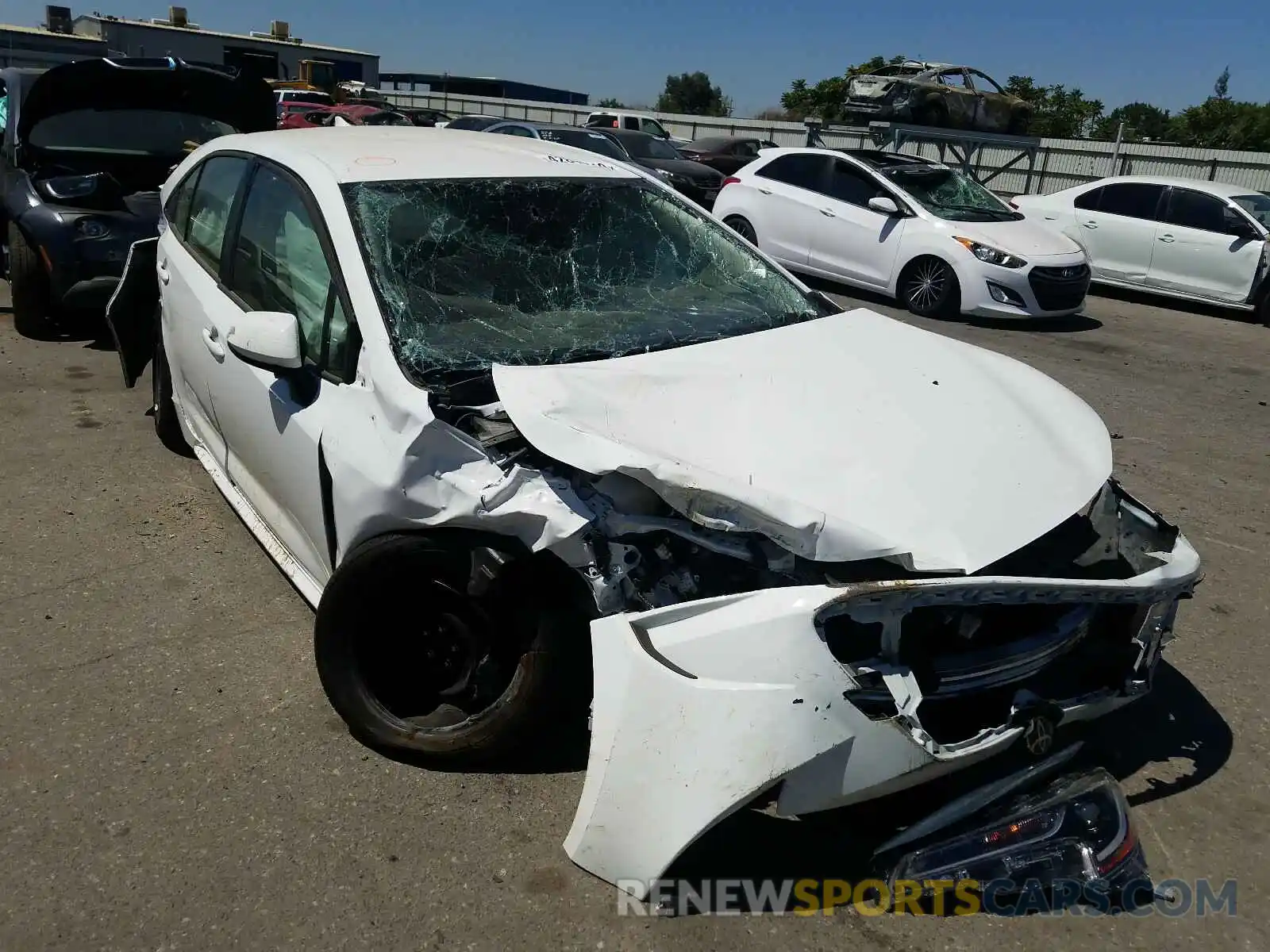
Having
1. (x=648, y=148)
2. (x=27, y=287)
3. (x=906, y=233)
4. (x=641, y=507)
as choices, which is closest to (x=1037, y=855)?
(x=641, y=507)

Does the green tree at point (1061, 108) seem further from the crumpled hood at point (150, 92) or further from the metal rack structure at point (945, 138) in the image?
the crumpled hood at point (150, 92)

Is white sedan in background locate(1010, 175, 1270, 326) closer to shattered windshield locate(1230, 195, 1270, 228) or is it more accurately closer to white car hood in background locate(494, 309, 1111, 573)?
shattered windshield locate(1230, 195, 1270, 228)

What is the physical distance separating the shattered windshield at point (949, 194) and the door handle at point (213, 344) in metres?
7.85

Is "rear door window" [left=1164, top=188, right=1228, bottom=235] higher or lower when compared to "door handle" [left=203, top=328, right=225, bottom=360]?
higher

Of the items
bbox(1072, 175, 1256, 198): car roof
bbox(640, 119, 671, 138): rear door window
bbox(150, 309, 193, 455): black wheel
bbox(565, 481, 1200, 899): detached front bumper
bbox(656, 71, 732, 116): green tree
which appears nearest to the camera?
bbox(565, 481, 1200, 899): detached front bumper

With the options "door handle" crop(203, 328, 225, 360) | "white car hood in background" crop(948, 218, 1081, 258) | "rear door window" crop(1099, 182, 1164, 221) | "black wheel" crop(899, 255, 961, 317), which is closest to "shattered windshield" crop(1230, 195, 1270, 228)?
"rear door window" crop(1099, 182, 1164, 221)

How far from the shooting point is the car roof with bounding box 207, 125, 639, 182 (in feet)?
11.3

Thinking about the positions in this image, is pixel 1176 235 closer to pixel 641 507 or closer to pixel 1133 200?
pixel 1133 200

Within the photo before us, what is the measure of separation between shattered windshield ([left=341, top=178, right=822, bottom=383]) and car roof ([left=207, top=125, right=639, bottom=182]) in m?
0.07

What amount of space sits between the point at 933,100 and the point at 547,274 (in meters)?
13.8

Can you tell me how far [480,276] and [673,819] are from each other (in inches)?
73.2

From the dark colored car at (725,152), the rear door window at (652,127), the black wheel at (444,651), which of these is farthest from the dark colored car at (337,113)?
the black wheel at (444,651)

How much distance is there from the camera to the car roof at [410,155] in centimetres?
343

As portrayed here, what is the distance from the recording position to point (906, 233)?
32.3 ft
